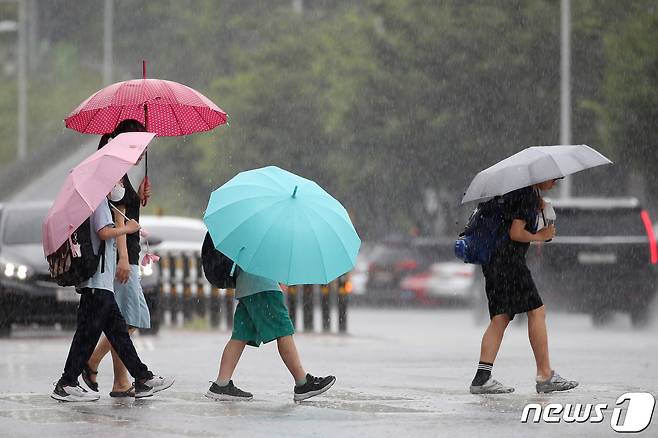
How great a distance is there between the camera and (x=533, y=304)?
1284 centimetres

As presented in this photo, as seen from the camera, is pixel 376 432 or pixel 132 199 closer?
pixel 376 432

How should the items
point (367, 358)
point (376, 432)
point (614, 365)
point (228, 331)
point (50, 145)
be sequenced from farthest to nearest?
point (50, 145)
point (228, 331)
point (367, 358)
point (614, 365)
point (376, 432)

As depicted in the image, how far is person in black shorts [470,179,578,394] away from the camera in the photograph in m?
12.8

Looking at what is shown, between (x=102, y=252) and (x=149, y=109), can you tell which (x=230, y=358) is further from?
(x=149, y=109)

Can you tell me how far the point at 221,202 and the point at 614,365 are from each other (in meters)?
5.22

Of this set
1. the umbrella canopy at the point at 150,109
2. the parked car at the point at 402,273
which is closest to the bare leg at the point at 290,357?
the umbrella canopy at the point at 150,109

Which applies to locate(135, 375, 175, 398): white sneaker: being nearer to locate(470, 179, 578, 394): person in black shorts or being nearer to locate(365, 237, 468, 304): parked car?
locate(470, 179, 578, 394): person in black shorts

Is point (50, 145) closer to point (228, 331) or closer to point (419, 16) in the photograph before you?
point (419, 16)

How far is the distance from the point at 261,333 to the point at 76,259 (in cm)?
128

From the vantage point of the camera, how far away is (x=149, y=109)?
13828 mm

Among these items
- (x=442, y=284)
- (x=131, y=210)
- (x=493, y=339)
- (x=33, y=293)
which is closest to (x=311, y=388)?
(x=493, y=339)

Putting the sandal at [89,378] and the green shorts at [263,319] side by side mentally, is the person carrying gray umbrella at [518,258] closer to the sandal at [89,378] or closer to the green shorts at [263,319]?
the green shorts at [263,319]

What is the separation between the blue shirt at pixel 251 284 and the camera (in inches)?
489

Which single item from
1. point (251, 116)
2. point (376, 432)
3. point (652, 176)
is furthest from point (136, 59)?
point (376, 432)
